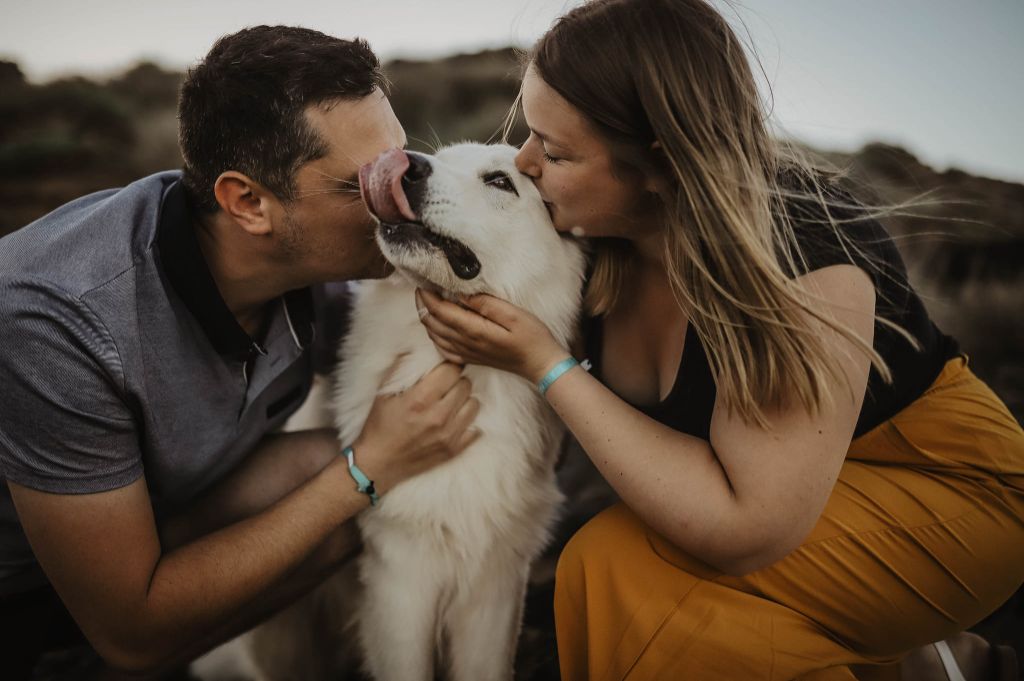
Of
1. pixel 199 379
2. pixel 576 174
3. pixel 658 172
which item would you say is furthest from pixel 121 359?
pixel 658 172

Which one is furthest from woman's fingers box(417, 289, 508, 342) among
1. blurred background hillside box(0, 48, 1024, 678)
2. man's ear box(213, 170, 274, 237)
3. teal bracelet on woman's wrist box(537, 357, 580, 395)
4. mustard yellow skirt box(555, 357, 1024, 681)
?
blurred background hillside box(0, 48, 1024, 678)

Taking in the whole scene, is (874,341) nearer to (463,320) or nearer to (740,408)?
(740,408)

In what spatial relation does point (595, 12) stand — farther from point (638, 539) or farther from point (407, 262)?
point (638, 539)

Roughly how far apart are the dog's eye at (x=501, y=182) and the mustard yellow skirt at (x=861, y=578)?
3.03ft

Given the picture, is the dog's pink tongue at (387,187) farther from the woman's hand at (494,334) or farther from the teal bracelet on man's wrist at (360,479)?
the teal bracelet on man's wrist at (360,479)

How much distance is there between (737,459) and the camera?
1.33 m

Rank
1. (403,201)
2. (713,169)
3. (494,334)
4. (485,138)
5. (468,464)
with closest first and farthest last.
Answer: (713,169), (403,201), (494,334), (468,464), (485,138)

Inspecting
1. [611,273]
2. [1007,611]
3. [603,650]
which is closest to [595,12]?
[611,273]

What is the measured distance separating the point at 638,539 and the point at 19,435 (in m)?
1.34

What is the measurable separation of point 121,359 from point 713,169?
1.27 metres

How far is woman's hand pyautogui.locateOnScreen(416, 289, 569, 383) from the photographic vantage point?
151cm

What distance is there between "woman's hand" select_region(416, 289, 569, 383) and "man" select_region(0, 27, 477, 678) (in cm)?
15

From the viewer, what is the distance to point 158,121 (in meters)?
6.07

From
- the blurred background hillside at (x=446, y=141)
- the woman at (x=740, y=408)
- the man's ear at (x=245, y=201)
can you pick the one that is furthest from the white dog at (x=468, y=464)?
the blurred background hillside at (x=446, y=141)
